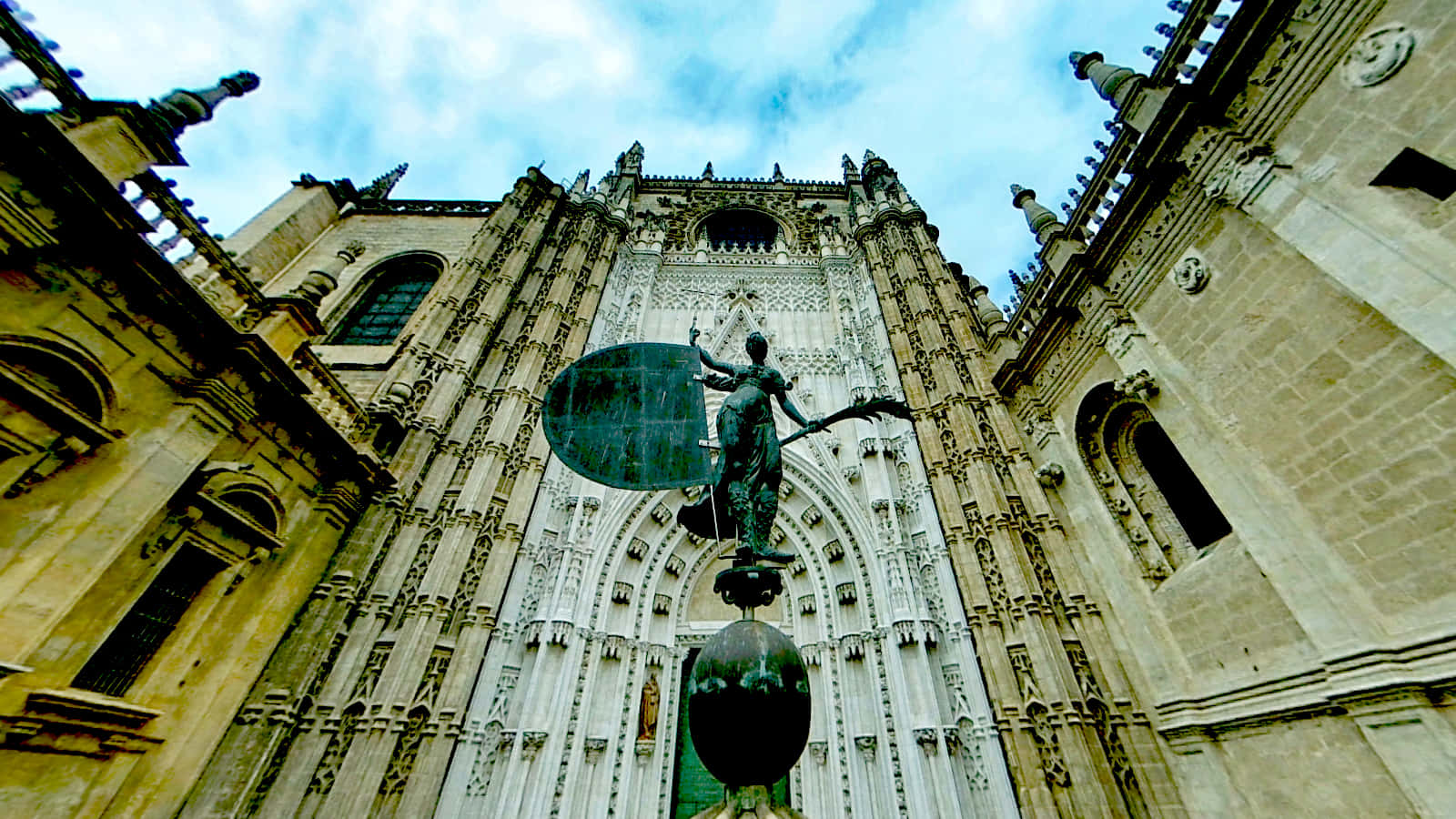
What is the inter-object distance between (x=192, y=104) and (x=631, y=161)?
1491 cm

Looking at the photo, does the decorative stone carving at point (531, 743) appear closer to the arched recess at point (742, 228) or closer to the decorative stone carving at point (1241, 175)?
the decorative stone carving at point (1241, 175)

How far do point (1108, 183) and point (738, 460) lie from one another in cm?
908

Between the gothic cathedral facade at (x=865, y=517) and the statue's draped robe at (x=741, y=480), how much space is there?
4.81m

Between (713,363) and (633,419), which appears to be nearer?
(713,363)

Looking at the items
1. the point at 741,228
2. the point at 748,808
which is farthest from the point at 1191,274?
the point at 741,228

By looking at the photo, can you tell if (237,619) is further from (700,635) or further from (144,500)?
(700,635)

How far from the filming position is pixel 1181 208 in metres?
6.95

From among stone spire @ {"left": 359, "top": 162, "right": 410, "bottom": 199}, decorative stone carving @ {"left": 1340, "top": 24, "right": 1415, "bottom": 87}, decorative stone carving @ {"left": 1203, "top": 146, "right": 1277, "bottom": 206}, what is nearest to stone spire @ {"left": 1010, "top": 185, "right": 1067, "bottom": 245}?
decorative stone carving @ {"left": 1203, "top": 146, "right": 1277, "bottom": 206}

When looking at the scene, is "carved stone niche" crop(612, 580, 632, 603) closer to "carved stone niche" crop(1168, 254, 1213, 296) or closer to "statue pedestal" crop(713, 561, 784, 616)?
"statue pedestal" crop(713, 561, 784, 616)

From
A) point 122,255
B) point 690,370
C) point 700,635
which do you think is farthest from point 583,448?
point 700,635

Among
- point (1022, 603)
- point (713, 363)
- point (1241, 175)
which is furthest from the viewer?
point (1022, 603)

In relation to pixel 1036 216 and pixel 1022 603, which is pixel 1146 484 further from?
pixel 1036 216

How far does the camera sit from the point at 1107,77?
8758 mm

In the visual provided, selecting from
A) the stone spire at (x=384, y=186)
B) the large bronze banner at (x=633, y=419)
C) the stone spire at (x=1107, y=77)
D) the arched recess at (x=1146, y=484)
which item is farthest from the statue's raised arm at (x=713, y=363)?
the stone spire at (x=384, y=186)
